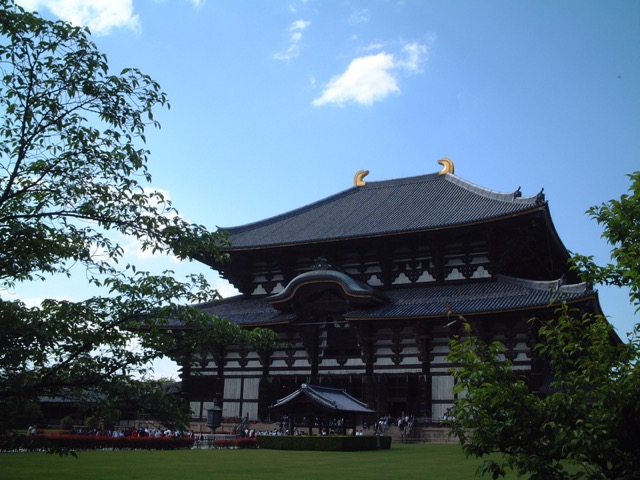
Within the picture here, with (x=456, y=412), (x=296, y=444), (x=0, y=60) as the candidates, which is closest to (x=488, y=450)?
(x=456, y=412)

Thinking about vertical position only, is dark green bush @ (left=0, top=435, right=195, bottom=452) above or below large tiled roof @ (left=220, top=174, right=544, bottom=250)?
below

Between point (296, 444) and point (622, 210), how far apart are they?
2286 centimetres

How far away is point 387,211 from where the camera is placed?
45.7m

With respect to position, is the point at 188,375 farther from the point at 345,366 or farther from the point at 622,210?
the point at 622,210

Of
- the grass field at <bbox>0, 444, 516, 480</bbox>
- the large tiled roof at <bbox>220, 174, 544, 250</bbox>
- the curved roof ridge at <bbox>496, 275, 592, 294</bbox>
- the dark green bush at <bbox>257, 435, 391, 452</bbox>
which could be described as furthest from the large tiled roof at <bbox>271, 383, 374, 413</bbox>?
the large tiled roof at <bbox>220, 174, 544, 250</bbox>

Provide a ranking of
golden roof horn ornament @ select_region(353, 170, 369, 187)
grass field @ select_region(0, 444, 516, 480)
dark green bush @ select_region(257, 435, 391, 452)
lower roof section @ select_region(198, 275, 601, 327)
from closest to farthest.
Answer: grass field @ select_region(0, 444, 516, 480)
dark green bush @ select_region(257, 435, 391, 452)
lower roof section @ select_region(198, 275, 601, 327)
golden roof horn ornament @ select_region(353, 170, 369, 187)

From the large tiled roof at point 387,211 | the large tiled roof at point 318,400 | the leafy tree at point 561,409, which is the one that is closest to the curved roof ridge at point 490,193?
the large tiled roof at point 387,211

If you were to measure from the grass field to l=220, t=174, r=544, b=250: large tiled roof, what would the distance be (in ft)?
52.7

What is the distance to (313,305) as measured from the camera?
40.4m

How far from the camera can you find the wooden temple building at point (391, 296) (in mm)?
35375

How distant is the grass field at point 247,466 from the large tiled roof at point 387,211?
1605 cm

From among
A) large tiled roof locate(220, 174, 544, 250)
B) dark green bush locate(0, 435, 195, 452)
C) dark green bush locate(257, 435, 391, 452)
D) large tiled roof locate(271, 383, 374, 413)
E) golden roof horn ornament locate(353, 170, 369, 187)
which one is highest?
golden roof horn ornament locate(353, 170, 369, 187)

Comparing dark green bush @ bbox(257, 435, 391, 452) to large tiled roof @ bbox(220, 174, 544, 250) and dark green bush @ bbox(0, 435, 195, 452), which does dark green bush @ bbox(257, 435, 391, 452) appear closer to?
dark green bush @ bbox(0, 435, 195, 452)

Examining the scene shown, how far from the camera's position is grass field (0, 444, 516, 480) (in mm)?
17562
